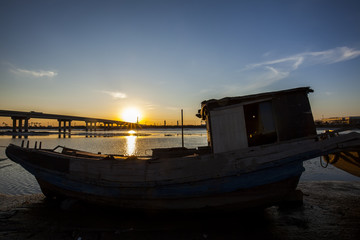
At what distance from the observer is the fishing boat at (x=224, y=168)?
632cm

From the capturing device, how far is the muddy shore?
6.12m

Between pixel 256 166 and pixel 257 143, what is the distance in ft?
7.00

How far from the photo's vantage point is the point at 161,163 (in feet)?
23.1

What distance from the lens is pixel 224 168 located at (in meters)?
6.45

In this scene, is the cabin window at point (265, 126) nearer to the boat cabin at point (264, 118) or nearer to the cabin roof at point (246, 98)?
the boat cabin at point (264, 118)

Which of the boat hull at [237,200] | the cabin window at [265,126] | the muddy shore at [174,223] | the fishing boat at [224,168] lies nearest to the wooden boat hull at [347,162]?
the muddy shore at [174,223]

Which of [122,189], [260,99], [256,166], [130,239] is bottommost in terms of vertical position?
[130,239]

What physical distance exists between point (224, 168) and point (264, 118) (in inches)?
116

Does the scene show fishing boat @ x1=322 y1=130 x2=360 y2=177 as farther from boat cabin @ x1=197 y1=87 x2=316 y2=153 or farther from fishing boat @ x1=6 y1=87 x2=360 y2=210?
fishing boat @ x1=6 y1=87 x2=360 y2=210

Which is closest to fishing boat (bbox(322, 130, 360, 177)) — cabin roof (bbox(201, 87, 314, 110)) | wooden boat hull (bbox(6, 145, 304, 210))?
cabin roof (bbox(201, 87, 314, 110))

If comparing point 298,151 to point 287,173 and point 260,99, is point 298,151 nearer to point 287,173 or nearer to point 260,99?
point 287,173

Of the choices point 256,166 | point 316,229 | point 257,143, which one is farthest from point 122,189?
point 316,229

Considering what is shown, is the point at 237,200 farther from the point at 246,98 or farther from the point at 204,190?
the point at 246,98

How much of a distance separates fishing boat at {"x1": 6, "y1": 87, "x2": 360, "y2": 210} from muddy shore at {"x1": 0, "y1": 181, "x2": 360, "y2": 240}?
2.00ft
